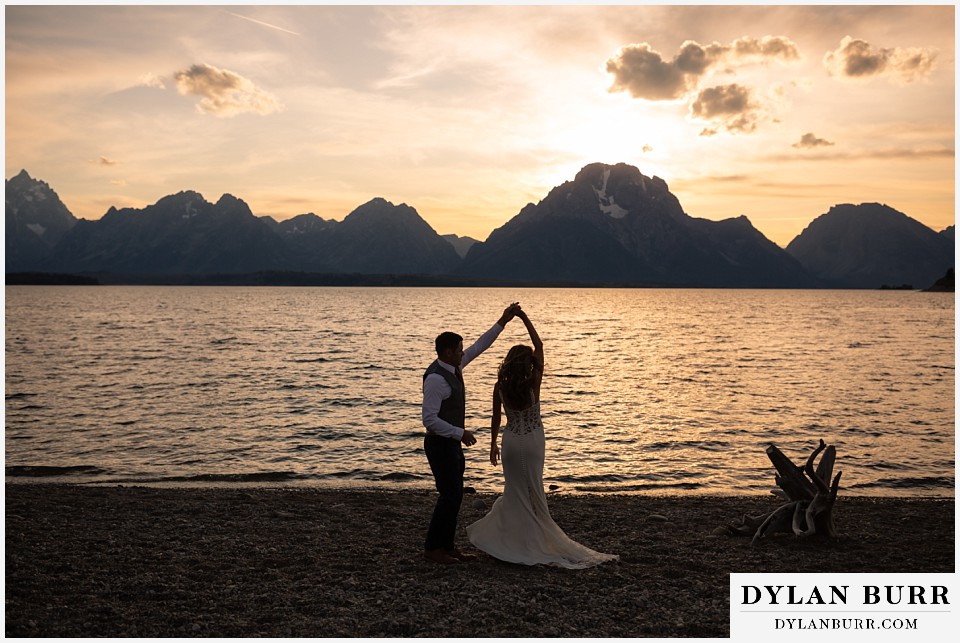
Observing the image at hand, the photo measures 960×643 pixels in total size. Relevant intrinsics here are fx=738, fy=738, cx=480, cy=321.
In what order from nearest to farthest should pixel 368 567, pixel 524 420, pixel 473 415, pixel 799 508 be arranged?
1. pixel 524 420
2. pixel 368 567
3. pixel 799 508
4. pixel 473 415

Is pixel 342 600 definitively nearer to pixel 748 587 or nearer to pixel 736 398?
pixel 748 587

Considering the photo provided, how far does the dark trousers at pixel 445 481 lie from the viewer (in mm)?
9672

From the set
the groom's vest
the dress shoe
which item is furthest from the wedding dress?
the groom's vest

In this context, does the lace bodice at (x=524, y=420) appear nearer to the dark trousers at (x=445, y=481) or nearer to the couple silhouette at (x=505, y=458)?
the couple silhouette at (x=505, y=458)

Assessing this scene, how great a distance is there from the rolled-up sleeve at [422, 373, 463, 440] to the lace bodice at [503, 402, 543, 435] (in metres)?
1.01

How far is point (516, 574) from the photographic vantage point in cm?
988

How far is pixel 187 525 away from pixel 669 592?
832 centimetres

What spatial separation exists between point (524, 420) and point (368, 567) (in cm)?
300

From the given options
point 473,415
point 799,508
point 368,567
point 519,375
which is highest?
point 519,375

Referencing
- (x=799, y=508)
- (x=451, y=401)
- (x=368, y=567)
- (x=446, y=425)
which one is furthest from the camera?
(x=799, y=508)

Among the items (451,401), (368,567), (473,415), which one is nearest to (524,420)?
(451,401)

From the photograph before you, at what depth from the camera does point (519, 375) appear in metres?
9.85

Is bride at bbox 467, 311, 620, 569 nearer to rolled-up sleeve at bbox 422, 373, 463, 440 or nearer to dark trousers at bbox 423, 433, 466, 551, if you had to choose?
dark trousers at bbox 423, 433, 466, 551

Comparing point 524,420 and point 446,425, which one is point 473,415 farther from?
point 446,425
